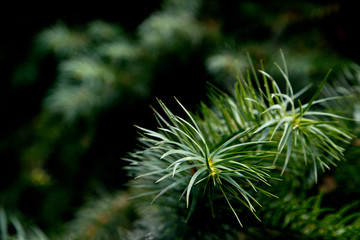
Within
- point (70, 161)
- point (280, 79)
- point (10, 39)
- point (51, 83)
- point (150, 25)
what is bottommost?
point (280, 79)

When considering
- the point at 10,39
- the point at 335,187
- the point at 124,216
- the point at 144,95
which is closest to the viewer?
the point at 335,187

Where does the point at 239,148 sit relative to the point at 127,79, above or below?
below

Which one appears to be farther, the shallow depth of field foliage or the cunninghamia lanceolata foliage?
the shallow depth of field foliage

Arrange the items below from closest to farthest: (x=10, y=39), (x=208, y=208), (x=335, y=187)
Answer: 1. (x=208, y=208)
2. (x=335, y=187)
3. (x=10, y=39)

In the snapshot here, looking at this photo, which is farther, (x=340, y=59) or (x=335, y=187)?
(x=340, y=59)

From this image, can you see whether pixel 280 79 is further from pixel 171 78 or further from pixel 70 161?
pixel 70 161

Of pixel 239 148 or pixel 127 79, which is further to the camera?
pixel 127 79

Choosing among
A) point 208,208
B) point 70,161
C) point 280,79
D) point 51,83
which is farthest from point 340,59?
point 51,83

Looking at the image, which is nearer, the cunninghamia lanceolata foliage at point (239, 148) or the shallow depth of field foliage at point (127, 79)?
the cunninghamia lanceolata foliage at point (239, 148)
